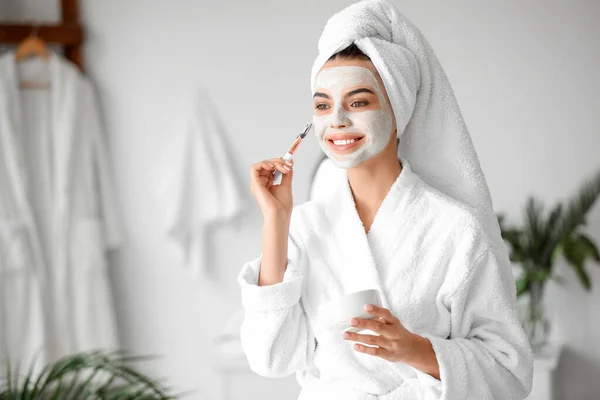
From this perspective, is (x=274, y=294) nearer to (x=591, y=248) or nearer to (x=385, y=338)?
(x=385, y=338)

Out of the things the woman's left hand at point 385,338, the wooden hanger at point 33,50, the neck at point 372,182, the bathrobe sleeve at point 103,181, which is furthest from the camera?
the bathrobe sleeve at point 103,181

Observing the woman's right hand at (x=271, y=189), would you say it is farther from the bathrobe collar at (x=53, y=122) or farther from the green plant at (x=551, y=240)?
the bathrobe collar at (x=53, y=122)

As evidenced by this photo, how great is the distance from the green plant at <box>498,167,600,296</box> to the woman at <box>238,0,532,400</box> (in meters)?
1.60

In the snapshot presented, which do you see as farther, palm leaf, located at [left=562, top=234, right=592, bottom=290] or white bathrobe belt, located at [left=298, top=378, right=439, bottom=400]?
palm leaf, located at [left=562, top=234, right=592, bottom=290]

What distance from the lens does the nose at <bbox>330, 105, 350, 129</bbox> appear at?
1281 millimetres

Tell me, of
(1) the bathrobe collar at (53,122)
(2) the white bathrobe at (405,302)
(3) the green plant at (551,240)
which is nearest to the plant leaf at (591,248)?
(3) the green plant at (551,240)

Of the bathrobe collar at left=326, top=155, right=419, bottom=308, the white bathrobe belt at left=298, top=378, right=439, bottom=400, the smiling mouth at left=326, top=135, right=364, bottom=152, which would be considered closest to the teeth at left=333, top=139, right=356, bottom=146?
the smiling mouth at left=326, top=135, right=364, bottom=152

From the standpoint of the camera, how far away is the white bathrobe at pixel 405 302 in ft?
4.17

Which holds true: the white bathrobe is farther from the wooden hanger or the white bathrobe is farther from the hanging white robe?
the wooden hanger

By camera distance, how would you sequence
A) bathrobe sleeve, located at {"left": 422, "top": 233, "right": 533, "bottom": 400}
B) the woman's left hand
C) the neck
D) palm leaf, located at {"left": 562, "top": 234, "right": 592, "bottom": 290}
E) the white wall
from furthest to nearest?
the white wall < palm leaf, located at {"left": 562, "top": 234, "right": 592, "bottom": 290} < the neck < bathrobe sleeve, located at {"left": 422, "top": 233, "right": 533, "bottom": 400} < the woman's left hand

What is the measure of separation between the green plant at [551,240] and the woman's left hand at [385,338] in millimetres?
1791

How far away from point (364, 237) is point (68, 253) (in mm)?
2134

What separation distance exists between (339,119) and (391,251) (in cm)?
24

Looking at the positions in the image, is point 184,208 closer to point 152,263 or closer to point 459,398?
point 152,263
